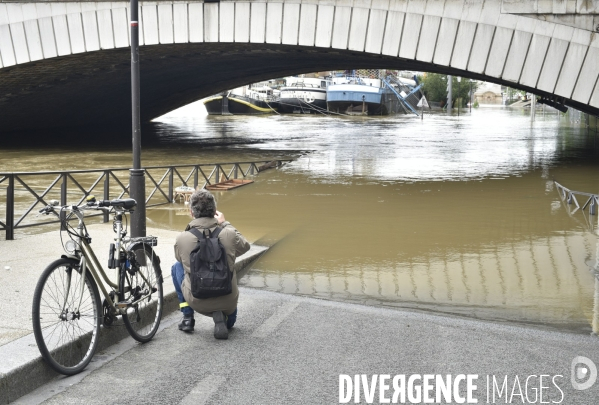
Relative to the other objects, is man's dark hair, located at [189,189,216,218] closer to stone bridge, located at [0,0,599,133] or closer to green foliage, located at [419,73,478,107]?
stone bridge, located at [0,0,599,133]

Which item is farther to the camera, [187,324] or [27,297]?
[27,297]

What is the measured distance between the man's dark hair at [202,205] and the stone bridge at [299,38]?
47.3ft

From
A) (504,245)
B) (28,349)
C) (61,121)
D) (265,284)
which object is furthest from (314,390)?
(61,121)

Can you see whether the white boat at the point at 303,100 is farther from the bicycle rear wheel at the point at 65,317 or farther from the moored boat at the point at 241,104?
the bicycle rear wheel at the point at 65,317

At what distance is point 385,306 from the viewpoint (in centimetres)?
888

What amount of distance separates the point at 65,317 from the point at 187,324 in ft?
4.92

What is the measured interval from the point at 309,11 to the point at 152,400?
18589mm

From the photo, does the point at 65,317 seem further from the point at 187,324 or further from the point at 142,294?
the point at 187,324

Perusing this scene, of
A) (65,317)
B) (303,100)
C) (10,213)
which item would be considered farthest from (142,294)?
(303,100)

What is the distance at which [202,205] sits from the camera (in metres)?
7.01

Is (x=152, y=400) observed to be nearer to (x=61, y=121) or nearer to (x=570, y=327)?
(x=570, y=327)

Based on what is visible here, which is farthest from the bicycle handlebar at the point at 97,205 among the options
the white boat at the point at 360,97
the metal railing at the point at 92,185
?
the white boat at the point at 360,97

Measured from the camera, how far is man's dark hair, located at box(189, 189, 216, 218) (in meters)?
7.02

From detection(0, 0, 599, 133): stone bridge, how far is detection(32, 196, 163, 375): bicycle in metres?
14.8
